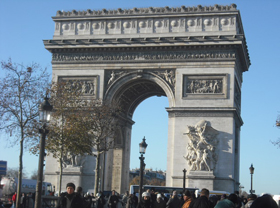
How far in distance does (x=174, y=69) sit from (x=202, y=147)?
19.4ft

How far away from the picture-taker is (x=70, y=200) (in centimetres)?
1103

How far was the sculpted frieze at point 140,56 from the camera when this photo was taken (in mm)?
40875

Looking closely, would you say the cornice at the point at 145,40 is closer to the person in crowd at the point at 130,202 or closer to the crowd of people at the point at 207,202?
the person in crowd at the point at 130,202

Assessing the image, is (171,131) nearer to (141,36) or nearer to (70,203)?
(141,36)

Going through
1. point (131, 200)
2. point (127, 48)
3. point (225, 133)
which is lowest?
point (131, 200)

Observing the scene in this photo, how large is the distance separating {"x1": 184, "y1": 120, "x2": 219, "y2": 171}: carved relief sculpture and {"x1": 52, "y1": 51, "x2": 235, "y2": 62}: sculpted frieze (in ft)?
15.4

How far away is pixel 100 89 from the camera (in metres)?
42.6

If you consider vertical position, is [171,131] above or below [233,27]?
below

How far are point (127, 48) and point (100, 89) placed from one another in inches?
139

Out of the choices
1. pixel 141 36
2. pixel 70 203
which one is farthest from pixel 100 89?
pixel 70 203

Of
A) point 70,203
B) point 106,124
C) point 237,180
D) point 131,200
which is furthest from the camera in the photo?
point 237,180

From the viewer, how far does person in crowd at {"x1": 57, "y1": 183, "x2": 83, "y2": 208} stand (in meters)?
11.0

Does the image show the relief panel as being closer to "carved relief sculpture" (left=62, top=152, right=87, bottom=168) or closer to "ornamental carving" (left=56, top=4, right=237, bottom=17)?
"ornamental carving" (left=56, top=4, right=237, bottom=17)

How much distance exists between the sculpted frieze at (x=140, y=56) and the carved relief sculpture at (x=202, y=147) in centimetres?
470
